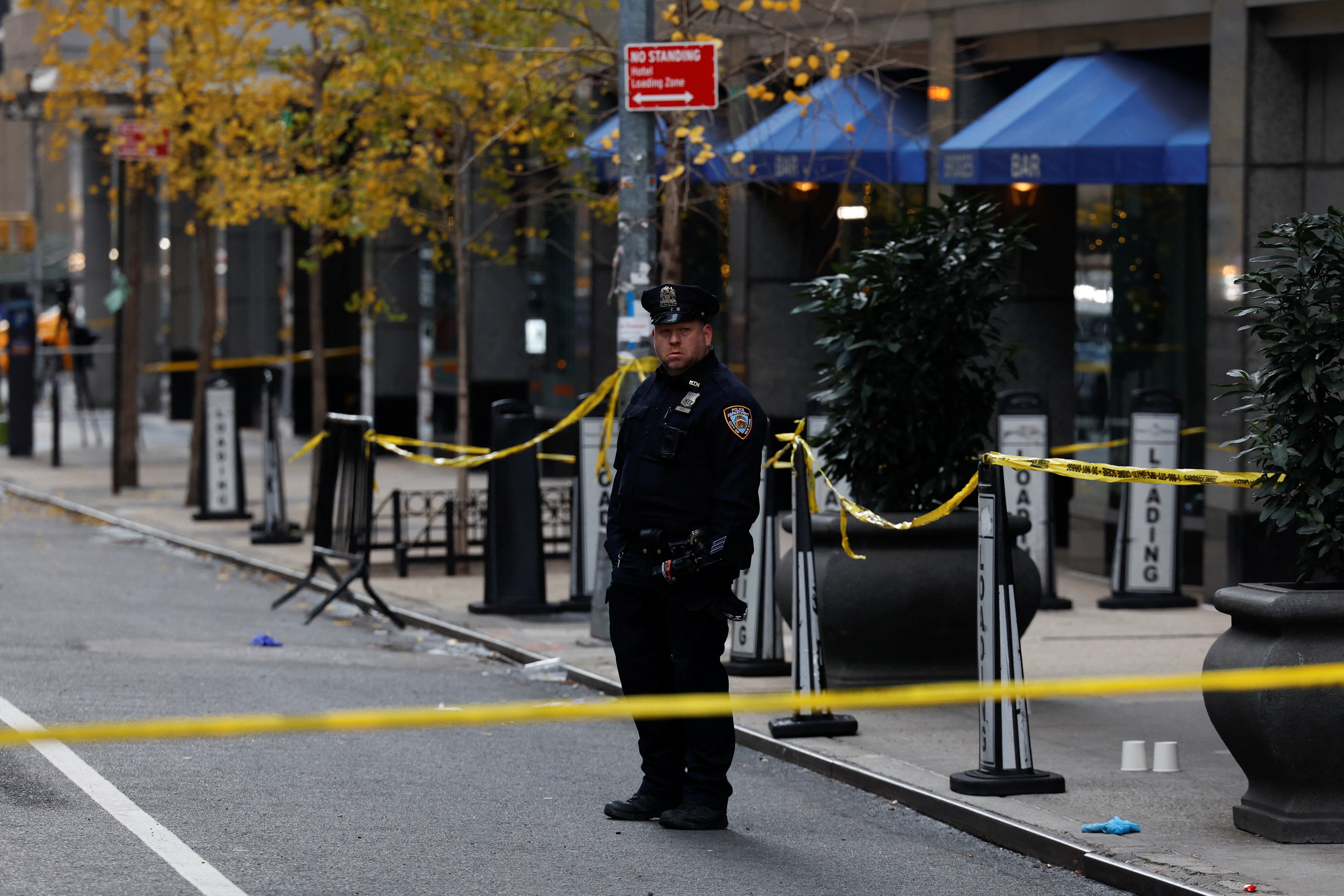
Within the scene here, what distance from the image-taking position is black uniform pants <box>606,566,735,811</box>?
6914 mm

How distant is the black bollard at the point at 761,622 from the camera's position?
1016 cm

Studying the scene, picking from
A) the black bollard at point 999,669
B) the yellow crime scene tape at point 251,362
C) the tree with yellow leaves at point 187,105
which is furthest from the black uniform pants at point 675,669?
the yellow crime scene tape at point 251,362

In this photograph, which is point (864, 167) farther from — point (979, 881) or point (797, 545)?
point (979, 881)

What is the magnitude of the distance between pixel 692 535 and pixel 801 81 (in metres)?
6.14

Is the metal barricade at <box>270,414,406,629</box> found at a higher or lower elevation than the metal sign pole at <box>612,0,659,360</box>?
lower

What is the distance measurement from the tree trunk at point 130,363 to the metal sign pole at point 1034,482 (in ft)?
37.1

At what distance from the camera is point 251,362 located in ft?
103

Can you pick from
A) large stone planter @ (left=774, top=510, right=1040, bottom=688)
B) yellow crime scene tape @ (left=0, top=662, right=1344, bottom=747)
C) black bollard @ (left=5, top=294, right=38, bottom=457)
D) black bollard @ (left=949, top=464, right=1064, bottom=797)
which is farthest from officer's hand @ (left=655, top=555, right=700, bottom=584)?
black bollard @ (left=5, top=294, right=38, bottom=457)

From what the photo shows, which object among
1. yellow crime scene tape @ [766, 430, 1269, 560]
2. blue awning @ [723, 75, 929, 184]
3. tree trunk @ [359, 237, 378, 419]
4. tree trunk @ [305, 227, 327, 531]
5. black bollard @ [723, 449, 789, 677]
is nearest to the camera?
yellow crime scene tape @ [766, 430, 1269, 560]

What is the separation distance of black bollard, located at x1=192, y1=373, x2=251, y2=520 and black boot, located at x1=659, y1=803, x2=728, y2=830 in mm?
12046

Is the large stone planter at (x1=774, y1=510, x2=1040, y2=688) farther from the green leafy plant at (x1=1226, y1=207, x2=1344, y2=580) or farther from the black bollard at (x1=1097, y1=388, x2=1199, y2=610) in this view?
the black bollard at (x1=1097, y1=388, x2=1199, y2=610)

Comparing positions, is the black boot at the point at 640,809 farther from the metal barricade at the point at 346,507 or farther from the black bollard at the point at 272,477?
the black bollard at the point at 272,477

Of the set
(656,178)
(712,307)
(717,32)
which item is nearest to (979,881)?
(712,307)

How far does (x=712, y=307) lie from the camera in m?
7.02
